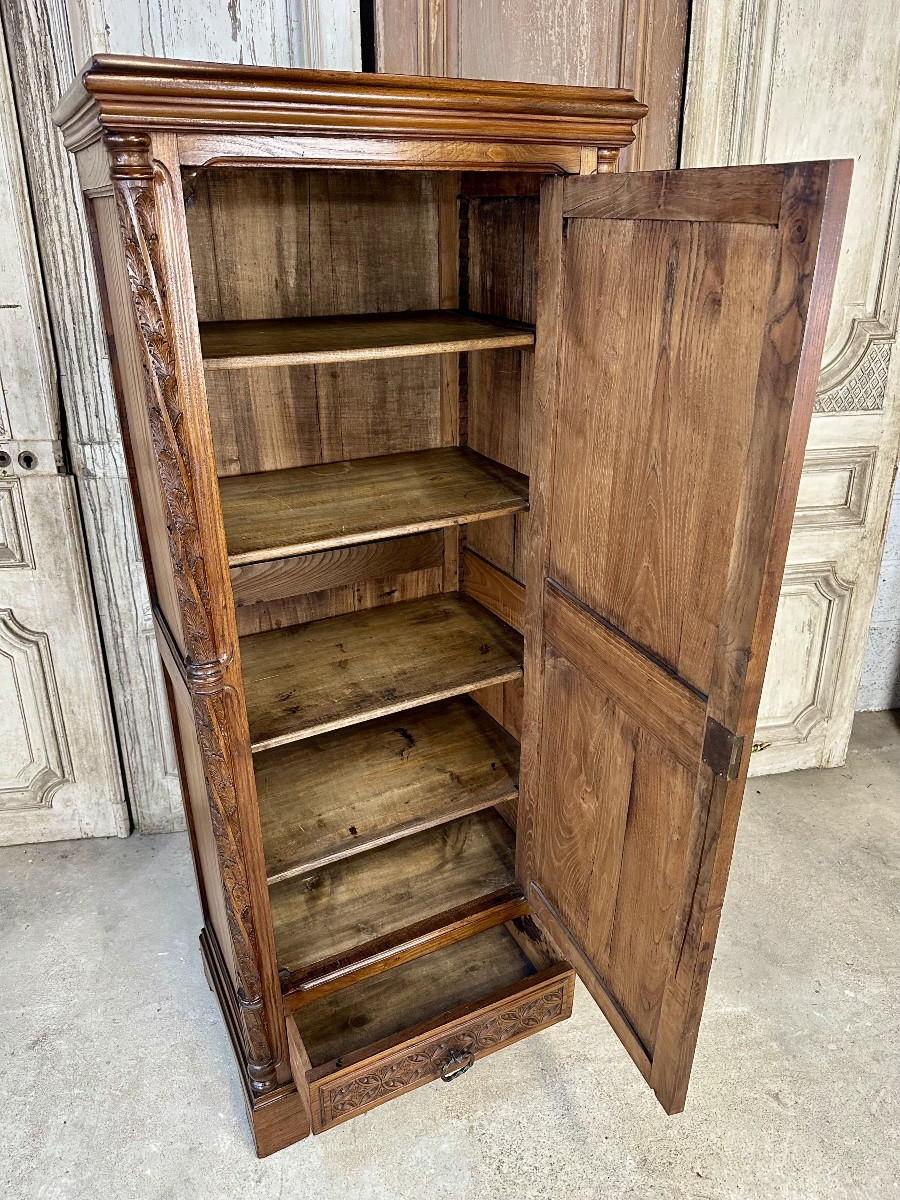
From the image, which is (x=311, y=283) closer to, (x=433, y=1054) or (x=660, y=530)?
(x=660, y=530)

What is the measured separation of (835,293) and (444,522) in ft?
4.56

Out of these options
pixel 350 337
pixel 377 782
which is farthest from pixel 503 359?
pixel 377 782

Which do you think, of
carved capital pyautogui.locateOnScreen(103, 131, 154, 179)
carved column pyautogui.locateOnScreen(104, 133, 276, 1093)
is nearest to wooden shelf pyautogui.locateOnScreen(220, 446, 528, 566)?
carved column pyautogui.locateOnScreen(104, 133, 276, 1093)

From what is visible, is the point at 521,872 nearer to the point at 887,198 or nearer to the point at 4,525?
the point at 4,525

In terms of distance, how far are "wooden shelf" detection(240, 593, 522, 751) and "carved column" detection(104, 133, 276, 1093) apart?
13cm

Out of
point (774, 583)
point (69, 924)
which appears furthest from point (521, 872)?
point (69, 924)

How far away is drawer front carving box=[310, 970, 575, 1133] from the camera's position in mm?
1425

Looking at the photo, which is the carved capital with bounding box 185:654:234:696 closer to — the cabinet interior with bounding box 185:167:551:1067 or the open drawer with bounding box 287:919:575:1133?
the cabinet interior with bounding box 185:167:551:1067

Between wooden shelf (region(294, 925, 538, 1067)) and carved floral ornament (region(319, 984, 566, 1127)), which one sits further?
wooden shelf (region(294, 925, 538, 1067))

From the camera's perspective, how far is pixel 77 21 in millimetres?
1581

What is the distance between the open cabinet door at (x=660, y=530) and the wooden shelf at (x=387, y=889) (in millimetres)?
304

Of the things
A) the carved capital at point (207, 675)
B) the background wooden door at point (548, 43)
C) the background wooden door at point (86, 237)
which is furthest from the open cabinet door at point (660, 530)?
the background wooden door at point (86, 237)

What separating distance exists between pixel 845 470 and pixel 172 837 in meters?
2.10

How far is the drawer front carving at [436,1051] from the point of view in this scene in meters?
1.42
